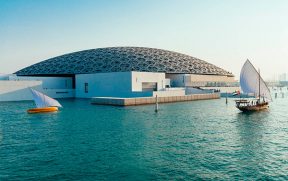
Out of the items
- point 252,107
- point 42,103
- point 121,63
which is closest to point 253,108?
point 252,107

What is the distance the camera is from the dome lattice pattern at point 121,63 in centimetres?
10162

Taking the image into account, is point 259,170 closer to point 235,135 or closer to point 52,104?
point 235,135

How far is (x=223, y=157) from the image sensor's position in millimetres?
22562

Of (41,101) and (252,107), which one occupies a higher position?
(41,101)

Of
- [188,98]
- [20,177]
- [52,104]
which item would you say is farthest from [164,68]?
[20,177]

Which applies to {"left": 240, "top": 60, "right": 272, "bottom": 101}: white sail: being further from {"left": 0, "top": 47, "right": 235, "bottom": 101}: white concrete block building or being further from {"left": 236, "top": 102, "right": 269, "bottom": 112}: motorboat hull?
{"left": 0, "top": 47, "right": 235, "bottom": 101}: white concrete block building

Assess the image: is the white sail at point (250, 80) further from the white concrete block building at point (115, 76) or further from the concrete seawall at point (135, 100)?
the white concrete block building at point (115, 76)

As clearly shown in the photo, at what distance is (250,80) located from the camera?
57.3 m

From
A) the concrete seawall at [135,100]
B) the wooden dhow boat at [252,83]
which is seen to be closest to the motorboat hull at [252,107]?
the wooden dhow boat at [252,83]

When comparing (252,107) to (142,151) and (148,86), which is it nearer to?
(148,86)

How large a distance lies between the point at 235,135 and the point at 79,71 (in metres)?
78.7

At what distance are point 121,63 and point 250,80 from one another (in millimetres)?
55401

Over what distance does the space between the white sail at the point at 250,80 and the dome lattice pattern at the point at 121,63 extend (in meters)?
46.1

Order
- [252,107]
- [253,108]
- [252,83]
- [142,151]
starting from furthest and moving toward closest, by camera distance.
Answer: [252,83] < [253,108] < [252,107] < [142,151]
